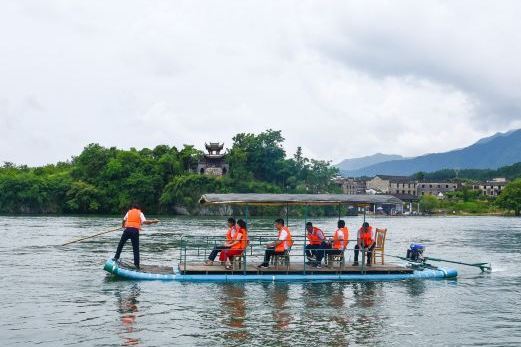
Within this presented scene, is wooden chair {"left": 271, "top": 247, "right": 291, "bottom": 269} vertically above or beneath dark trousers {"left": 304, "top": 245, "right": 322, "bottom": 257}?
beneath

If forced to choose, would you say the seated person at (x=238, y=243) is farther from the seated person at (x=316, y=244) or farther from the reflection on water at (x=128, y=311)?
the reflection on water at (x=128, y=311)

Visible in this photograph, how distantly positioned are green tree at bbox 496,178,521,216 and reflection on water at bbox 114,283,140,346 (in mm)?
138518

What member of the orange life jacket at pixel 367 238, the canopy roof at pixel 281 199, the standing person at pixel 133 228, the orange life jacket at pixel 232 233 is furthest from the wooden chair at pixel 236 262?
the orange life jacket at pixel 367 238

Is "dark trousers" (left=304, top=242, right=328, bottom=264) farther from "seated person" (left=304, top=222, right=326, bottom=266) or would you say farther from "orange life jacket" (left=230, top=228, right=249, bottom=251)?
"orange life jacket" (left=230, top=228, right=249, bottom=251)

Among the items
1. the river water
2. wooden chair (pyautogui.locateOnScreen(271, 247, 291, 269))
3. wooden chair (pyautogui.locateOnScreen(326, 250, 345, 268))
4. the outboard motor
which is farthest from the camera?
the outboard motor

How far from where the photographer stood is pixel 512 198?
474ft

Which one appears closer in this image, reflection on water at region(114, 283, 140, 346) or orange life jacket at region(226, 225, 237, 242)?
reflection on water at region(114, 283, 140, 346)

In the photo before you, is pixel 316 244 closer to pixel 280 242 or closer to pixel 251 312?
pixel 280 242

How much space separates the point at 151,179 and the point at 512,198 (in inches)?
3303

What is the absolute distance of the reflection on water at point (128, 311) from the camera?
1355 cm

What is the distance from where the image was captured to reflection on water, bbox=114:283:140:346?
13.6 metres

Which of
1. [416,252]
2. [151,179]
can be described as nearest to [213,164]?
[151,179]

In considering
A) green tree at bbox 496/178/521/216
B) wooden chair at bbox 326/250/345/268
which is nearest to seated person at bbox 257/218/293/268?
wooden chair at bbox 326/250/345/268

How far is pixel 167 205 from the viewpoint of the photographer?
11056 centimetres
